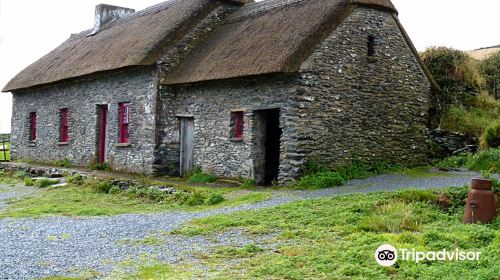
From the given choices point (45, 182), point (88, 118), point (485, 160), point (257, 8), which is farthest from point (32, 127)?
point (485, 160)

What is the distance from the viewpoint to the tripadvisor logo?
6711 mm

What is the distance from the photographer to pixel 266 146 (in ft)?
53.7

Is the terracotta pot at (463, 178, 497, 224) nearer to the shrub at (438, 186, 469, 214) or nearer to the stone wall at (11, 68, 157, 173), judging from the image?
the shrub at (438, 186, 469, 214)

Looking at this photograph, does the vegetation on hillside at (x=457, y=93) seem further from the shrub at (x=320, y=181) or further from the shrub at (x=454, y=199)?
the shrub at (x=454, y=199)

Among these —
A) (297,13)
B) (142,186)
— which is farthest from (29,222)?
(297,13)

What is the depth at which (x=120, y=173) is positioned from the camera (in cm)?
1875

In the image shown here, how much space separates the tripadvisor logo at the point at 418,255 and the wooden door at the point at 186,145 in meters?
11.3

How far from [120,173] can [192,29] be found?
17.0 ft

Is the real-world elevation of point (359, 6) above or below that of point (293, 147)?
above

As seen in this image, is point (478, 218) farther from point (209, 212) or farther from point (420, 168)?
point (420, 168)

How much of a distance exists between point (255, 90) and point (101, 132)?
804cm

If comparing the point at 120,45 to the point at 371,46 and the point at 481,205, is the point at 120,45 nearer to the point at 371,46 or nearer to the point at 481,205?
the point at 371,46

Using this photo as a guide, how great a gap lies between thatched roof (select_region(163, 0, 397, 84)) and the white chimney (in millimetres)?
9132

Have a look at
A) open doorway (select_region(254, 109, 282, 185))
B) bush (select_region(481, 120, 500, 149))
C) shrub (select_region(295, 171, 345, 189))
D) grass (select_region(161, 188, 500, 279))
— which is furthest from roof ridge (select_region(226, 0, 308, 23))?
grass (select_region(161, 188, 500, 279))
